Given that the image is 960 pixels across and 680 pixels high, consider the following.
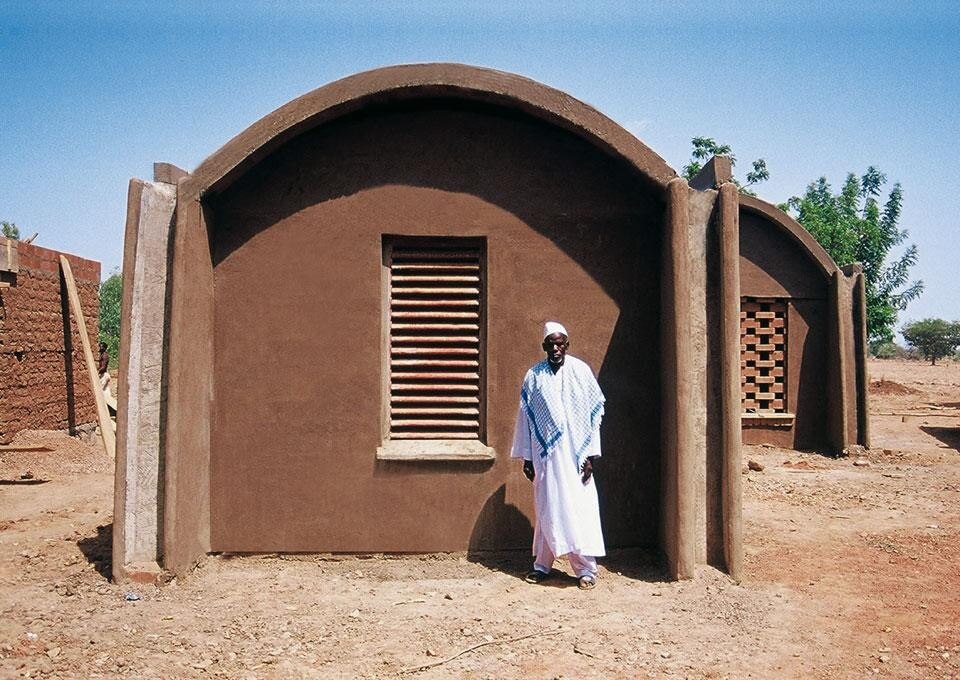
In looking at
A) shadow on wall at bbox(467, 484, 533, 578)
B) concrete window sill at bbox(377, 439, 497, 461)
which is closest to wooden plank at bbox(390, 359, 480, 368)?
concrete window sill at bbox(377, 439, 497, 461)

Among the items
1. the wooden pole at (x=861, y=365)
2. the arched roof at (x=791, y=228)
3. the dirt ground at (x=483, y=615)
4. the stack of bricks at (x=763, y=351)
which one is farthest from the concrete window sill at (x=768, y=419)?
the dirt ground at (x=483, y=615)

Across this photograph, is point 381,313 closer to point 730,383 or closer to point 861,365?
point 730,383

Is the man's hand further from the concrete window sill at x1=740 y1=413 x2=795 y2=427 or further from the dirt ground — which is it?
the concrete window sill at x1=740 y1=413 x2=795 y2=427

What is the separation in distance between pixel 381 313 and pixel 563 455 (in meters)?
1.66

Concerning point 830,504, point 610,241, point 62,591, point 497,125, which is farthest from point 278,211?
point 830,504

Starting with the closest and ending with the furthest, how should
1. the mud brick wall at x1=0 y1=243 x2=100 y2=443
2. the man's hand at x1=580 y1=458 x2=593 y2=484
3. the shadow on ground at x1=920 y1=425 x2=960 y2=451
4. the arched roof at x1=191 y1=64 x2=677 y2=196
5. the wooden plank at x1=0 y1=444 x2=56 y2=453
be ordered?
the man's hand at x1=580 y1=458 x2=593 y2=484 < the arched roof at x1=191 y1=64 x2=677 y2=196 < the wooden plank at x1=0 y1=444 x2=56 y2=453 < the mud brick wall at x1=0 y1=243 x2=100 y2=443 < the shadow on ground at x1=920 y1=425 x2=960 y2=451

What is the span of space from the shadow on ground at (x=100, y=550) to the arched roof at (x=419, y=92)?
8.77ft

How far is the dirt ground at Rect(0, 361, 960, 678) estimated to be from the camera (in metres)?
3.87

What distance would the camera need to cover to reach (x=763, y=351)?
37.8 feet

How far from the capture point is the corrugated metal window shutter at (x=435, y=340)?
5.64 meters

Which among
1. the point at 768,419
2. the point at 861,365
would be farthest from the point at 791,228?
the point at 768,419

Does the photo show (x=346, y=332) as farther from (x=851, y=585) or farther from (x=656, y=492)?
(x=851, y=585)

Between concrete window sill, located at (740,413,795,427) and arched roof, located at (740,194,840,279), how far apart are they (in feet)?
7.23

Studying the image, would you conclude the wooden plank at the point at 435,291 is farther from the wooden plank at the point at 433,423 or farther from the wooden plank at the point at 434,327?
Answer: the wooden plank at the point at 433,423
